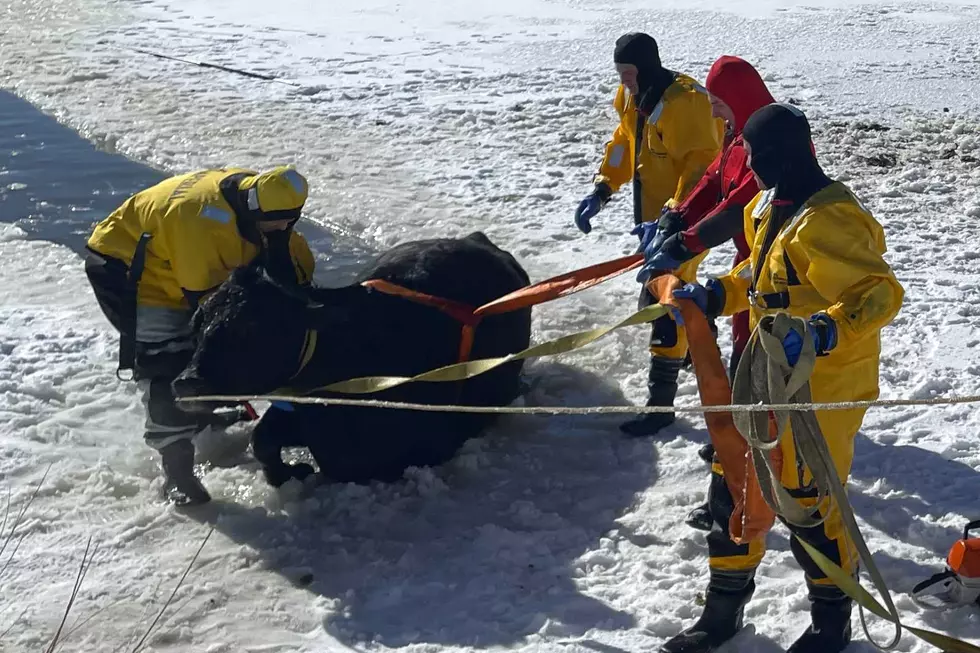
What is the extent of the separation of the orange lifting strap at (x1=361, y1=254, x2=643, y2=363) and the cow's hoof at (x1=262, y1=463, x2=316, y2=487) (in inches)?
34.6

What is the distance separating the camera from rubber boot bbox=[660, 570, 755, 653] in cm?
329

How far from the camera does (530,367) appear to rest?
5711 mm

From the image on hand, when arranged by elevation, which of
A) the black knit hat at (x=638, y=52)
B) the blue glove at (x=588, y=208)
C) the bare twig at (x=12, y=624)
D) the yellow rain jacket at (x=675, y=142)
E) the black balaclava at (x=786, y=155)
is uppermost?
the black knit hat at (x=638, y=52)

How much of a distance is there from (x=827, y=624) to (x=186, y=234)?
2.86 metres

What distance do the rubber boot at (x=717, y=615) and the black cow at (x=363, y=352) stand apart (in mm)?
1661

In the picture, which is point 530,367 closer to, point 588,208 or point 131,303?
point 588,208

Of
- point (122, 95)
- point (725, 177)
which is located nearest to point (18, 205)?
point (122, 95)

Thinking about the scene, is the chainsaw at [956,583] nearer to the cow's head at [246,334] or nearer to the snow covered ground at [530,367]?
the snow covered ground at [530,367]

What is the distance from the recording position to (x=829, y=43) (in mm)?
12086

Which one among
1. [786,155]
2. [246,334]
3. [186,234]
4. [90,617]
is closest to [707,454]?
[786,155]

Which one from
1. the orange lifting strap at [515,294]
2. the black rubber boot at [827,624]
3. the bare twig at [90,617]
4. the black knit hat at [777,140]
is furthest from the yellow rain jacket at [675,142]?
the bare twig at [90,617]

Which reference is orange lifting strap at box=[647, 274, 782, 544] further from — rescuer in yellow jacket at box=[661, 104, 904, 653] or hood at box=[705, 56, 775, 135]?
hood at box=[705, 56, 775, 135]

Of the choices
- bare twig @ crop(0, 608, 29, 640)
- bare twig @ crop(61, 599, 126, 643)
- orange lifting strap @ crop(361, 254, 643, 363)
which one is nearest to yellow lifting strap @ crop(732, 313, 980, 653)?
orange lifting strap @ crop(361, 254, 643, 363)

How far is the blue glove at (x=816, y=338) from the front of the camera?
278 cm
